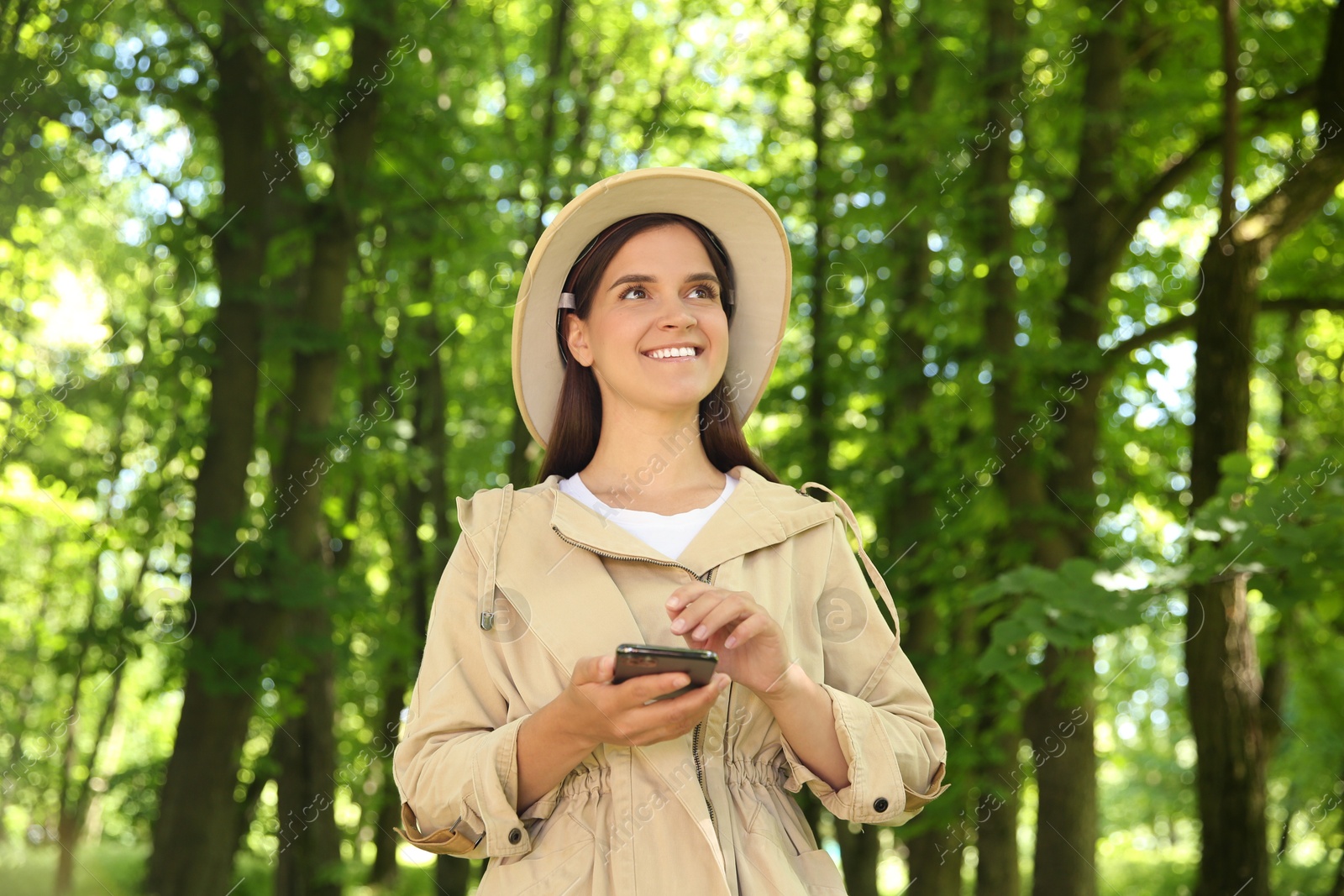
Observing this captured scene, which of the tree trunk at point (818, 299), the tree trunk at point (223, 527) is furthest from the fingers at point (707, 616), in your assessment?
the tree trunk at point (818, 299)

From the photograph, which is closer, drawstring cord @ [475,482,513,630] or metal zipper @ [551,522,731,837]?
metal zipper @ [551,522,731,837]

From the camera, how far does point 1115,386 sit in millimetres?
9992

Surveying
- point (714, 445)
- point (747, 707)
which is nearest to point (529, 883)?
point (747, 707)

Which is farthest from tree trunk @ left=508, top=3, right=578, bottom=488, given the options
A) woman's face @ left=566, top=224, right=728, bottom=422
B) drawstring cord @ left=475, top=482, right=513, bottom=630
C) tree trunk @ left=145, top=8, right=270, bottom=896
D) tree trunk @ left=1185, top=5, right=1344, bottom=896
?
drawstring cord @ left=475, top=482, right=513, bottom=630

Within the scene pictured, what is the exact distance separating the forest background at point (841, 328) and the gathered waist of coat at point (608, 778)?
11.5ft

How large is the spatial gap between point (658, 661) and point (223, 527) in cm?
685

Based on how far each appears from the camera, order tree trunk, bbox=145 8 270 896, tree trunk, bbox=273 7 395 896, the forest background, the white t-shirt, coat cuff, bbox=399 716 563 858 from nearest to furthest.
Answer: coat cuff, bbox=399 716 563 858 < the white t-shirt < the forest background < tree trunk, bbox=145 8 270 896 < tree trunk, bbox=273 7 395 896

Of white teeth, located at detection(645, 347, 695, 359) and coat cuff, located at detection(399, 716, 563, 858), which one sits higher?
white teeth, located at detection(645, 347, 695, 359)

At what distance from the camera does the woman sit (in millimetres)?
1910

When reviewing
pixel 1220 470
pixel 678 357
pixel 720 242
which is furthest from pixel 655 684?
pixel 1220 470

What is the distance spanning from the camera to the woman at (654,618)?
191 cm

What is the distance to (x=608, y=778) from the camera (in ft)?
6.57

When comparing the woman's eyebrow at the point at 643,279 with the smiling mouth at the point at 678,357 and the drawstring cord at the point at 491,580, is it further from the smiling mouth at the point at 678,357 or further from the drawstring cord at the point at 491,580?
the drawstring cord at the point at 491,580

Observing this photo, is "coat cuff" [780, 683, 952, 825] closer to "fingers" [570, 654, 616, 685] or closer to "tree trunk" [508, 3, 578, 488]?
"fingers" [570, 654, 616, 685]
